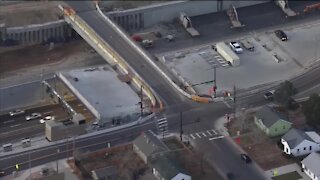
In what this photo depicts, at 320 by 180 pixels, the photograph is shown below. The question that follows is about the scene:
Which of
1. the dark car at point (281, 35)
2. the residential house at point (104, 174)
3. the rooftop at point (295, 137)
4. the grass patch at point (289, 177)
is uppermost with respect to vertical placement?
the residential house at point (104, 174)

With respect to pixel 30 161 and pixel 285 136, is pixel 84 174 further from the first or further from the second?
pixel 285 136

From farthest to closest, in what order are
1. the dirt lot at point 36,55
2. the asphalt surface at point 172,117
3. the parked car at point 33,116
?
1. the dirt lot at point 36,55
2. the parked car at point 33,116
3. the asphalt surface at point 172,117

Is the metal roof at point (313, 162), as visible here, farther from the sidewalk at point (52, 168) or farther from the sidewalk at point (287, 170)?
the sidewalk at point (52, 168)

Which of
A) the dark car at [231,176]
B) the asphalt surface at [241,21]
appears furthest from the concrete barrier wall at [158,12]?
the dark car at [231,176]

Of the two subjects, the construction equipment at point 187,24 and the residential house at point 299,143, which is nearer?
the residential house at point 299,143

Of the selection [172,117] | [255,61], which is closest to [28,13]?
[255,61]
